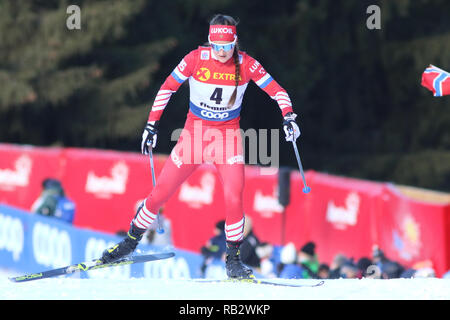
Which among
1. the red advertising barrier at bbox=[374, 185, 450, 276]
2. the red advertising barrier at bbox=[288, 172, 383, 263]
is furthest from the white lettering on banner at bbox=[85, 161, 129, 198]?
the red advertising barrier at bbox=[374, 185, 450, 276]

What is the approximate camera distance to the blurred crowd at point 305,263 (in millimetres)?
8914

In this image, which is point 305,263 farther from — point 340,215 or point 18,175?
point 18,175

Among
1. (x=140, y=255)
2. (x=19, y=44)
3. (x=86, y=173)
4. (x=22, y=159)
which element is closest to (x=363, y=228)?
(x=140, y=255)

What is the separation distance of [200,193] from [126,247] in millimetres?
5363

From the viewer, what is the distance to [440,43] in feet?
79.0

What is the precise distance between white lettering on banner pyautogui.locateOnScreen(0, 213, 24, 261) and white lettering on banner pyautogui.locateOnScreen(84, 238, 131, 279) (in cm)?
205

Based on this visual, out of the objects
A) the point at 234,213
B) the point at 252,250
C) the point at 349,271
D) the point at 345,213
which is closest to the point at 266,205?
the point at 345,213

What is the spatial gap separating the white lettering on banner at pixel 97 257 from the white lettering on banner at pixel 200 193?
1.72 meters

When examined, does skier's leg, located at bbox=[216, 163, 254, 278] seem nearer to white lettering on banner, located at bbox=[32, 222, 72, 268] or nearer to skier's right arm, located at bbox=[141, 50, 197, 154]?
skier's right arm, located at bbox=[141, 50, 197, 154]

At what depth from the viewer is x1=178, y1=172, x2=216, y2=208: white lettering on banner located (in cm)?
1315

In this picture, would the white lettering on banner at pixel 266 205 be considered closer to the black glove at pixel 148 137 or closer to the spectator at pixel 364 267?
the spectator at pixel 364 267

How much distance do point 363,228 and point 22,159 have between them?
815 cm

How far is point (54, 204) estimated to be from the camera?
14.0 m

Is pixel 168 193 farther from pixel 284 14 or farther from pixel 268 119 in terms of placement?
pixel 284 14
